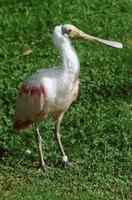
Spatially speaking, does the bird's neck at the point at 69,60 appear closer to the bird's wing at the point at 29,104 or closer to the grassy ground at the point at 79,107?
the bird's wing at the point at 29,104

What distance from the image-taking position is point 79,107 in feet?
24.5

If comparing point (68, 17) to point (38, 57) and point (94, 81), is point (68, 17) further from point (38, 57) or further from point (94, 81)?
point (94, 81)

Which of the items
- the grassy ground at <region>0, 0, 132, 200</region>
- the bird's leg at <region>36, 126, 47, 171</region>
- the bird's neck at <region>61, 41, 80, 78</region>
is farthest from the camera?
the bird's leg at <region>36, 126, 47, 171</region>

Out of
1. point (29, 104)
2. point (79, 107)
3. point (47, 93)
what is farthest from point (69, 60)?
point (79, 107)

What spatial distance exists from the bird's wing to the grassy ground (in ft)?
1.55

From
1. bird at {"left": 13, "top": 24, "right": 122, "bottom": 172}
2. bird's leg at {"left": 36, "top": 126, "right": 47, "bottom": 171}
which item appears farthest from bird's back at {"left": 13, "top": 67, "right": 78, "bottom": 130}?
bird's leg at {"left": 36, "top": 126, "right": 47, "bottom": 171}

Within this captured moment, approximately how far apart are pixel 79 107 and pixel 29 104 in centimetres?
149

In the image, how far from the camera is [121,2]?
10.1 metres

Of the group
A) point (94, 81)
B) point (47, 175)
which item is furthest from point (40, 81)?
point (94, 81)

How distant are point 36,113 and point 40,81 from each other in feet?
1.20

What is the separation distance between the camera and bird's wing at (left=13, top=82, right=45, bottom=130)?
5881 mm

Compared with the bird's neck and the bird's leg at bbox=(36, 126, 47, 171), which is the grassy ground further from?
the bird's neck

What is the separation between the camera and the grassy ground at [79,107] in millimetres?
6184

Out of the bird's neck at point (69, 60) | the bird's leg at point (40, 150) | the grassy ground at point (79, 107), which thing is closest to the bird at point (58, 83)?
the bird's neck at point (69, 60)
